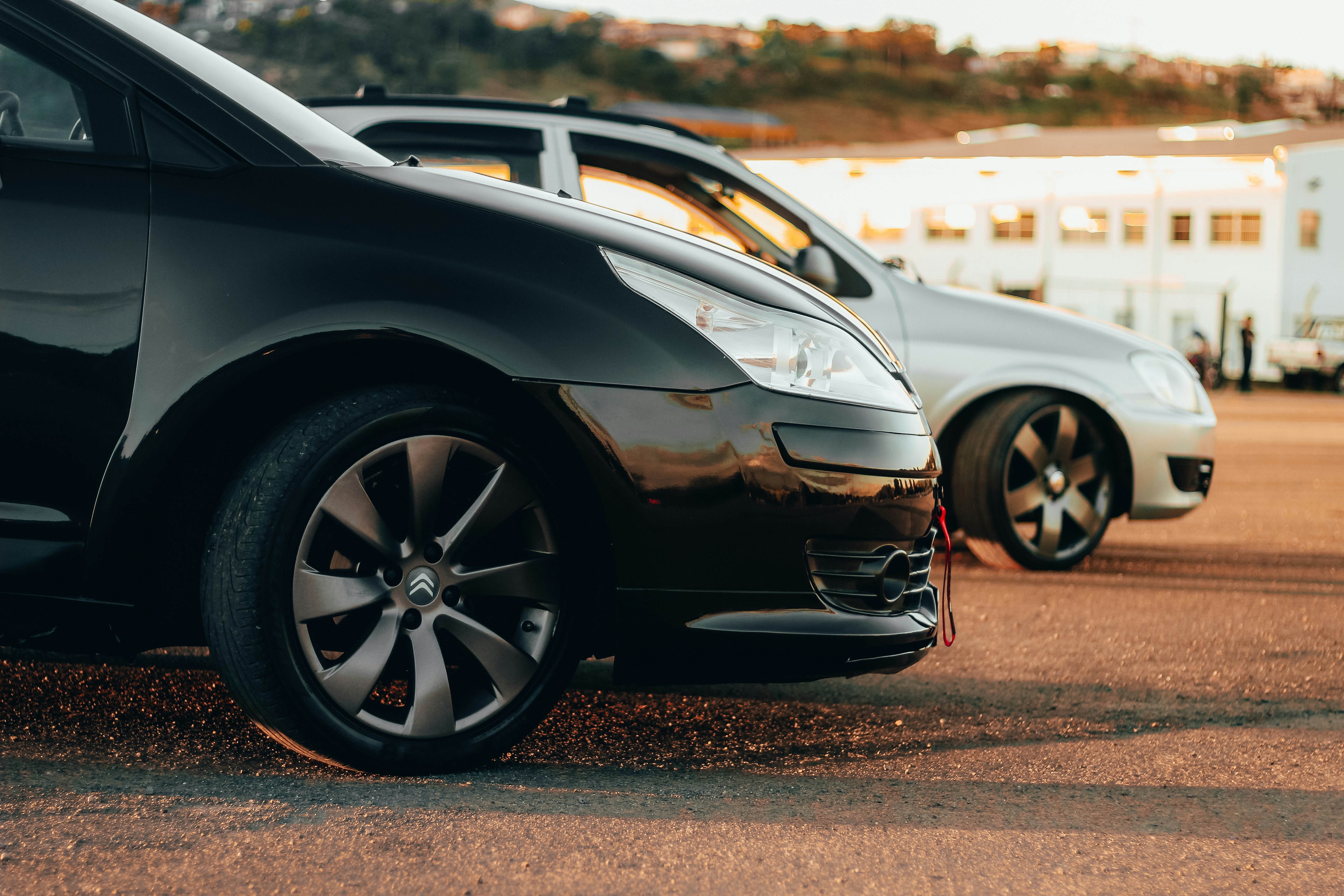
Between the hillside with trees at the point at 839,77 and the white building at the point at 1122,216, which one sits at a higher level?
the hillside with trees at the point at 839,77

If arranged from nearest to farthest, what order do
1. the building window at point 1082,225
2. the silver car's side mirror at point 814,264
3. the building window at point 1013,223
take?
the silver car's side mirror at point 814,264, the building window at point 1082,225, the building window at point 1013,223

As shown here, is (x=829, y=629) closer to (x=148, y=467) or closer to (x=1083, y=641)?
(x=148, y=467)

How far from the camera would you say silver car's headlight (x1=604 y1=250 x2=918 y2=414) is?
8.93ft

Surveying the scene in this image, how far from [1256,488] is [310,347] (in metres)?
8.00

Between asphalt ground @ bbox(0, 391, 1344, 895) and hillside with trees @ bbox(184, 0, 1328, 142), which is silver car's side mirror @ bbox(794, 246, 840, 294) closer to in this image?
asphalt ground @ bbox(0, 391, 1344, 895)

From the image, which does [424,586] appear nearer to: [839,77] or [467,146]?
[467,146]

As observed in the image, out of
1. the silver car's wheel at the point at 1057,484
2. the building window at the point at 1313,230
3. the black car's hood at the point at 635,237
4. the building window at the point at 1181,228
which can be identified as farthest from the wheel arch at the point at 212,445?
the building window at the point at 1313,230

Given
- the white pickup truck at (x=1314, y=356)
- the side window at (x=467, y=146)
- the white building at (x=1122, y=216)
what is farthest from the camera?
the white building at (x=1122, y=216)

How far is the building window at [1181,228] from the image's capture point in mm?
40219

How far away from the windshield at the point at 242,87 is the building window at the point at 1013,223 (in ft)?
137

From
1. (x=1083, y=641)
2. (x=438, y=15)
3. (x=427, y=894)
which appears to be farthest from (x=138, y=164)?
(x=438, y=15)

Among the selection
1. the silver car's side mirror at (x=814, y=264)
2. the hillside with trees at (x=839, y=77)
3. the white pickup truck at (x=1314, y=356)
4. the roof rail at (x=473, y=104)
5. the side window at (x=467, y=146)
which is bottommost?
the white pickup truck at (x=1314, y=356)

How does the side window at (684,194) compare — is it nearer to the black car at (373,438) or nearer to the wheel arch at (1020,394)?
the wheel arch at (1020,394)

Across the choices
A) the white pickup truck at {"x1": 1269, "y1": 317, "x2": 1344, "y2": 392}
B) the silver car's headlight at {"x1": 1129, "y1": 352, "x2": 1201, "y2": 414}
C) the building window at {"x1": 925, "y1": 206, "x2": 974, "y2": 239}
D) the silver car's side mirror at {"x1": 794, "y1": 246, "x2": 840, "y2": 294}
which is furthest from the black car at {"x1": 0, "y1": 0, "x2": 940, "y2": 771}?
the building window at {"x1": 925, "y1": 206, "x2": 974, "y2": 239}
